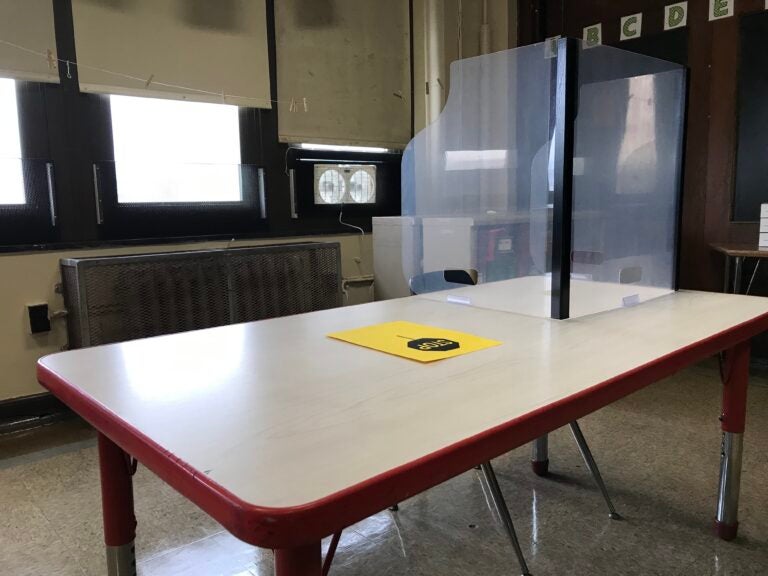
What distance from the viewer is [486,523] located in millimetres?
1925

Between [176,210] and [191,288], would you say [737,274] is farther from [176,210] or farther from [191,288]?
[176,210]

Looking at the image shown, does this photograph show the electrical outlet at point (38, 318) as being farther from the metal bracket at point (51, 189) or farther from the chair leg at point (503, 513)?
the chair leg at point (503, 513)

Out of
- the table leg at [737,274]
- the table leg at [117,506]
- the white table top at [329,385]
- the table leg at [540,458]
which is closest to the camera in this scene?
the white table top at [329,385]

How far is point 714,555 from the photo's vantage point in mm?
1733

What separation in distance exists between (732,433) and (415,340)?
3.57 ft

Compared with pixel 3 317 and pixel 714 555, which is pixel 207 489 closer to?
pixel 714 555

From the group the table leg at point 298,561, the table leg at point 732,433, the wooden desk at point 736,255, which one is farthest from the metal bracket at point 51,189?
the wooden desk at point 736,255

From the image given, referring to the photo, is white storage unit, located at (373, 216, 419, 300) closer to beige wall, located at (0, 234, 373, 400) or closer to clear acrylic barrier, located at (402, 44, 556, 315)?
clear acrylic barrier, located at (402, 44, 556, 315)

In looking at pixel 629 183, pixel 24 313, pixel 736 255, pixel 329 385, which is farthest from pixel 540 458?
pixel 24 313

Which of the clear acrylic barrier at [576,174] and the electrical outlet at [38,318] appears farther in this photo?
the electrical outlet at [38,318]

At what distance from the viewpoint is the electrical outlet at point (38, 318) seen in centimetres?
284

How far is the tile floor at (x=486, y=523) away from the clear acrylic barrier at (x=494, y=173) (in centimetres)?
74

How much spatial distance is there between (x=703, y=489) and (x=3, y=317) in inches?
120

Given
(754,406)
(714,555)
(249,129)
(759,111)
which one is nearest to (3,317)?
(249,129)
